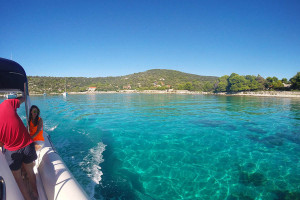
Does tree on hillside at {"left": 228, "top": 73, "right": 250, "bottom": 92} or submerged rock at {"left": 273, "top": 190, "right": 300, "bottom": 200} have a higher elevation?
tree on hillside at {"left": 228, "top": 73, "right": 250, "bottom": 92}

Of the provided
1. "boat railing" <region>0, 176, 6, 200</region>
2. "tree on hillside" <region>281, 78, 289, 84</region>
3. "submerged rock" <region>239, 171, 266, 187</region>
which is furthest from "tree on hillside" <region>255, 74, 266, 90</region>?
"boat railing" <region>0, 176, 6, 200</region>

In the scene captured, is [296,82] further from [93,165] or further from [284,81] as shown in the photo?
[93,165]

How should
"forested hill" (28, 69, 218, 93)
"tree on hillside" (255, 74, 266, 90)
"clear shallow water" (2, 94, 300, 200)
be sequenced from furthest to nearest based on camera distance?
"forested hill" (28, 69, 218, 93) < "tree on hillside" (255, 74, 266, 90) < "clear shallow water" (2, 94, 300, 200)

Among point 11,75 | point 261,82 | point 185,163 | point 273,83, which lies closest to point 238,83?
point 261,82

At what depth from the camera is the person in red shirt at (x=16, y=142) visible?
2.78m

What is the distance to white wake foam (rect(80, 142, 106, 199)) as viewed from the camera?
5.24m

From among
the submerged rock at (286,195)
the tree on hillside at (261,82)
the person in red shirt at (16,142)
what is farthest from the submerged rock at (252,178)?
the tree on hillside at (261,82)

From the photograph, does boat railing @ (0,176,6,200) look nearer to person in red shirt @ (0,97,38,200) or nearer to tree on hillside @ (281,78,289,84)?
person in red shirt @ (0,97,38,200)

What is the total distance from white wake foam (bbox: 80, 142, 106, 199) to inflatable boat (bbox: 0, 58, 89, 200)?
1.70 metres

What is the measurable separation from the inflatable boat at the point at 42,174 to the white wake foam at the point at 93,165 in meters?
1.70

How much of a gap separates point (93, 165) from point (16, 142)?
13.6 feet

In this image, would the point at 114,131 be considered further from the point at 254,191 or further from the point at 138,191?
the point at 254,191

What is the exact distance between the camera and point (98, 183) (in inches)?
212

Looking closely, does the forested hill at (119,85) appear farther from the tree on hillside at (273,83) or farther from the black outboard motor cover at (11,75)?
the black outboard motor cover at (11,75)
